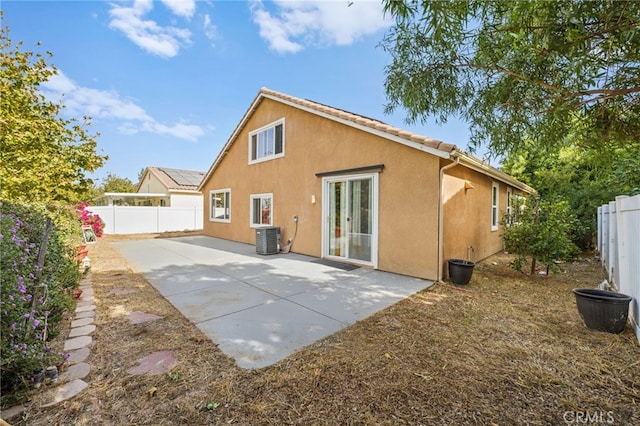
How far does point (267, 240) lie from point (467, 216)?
6.49 meters

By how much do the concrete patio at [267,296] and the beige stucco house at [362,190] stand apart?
2.76 feet

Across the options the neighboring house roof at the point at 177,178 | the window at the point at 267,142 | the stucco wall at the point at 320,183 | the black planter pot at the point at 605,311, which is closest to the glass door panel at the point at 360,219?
the stucco wall at the point at 320,183

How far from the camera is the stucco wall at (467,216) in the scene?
666 centimetres

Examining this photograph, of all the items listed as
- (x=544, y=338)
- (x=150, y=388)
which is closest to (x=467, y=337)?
(x=544, y=338)

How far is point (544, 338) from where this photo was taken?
3.49m

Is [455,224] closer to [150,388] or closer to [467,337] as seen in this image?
[467,337]

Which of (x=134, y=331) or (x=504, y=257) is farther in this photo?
(x=504, y=257)

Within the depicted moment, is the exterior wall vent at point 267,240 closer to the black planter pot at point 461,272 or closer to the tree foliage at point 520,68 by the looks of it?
the black planter pot at point 461,272

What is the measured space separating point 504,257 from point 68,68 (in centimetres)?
1576

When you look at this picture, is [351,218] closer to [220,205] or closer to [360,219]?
[360,219]

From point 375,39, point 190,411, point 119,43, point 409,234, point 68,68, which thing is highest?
point 119,43

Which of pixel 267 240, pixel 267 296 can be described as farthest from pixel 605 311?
pixel 267 240

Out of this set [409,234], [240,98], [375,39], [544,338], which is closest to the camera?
[544,338]

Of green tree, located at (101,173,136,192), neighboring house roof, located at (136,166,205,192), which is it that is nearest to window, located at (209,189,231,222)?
neighboring house roof, located at (136,166,205,192)
